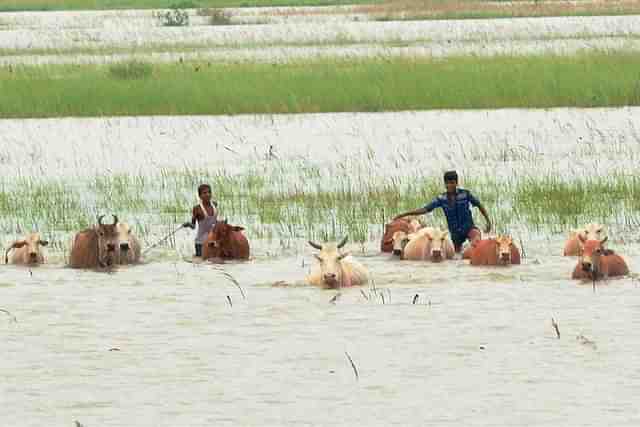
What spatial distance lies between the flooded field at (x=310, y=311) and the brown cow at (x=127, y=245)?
0.57ft

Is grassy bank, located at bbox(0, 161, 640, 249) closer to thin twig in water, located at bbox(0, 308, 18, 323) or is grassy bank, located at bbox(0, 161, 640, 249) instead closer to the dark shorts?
the dark shorts

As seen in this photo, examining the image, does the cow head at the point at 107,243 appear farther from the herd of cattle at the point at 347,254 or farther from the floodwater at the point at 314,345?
the floodwater at the point at 314,345

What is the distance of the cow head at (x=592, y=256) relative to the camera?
14.3 meters

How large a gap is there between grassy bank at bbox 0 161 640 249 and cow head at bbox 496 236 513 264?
235cm

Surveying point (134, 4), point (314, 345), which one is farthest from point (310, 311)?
point (134, 4)

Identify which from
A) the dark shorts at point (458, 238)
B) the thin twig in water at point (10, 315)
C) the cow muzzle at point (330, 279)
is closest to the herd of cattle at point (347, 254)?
the cow muzzle at point (330, 279)

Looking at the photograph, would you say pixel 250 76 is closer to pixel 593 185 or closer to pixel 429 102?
pixel 429 102

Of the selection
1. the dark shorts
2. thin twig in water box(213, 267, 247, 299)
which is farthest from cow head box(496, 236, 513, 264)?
thin twig in water box(213, 267, 247, 299)

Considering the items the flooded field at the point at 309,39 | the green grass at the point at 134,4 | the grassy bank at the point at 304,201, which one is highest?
the green grass at the point at 134,4

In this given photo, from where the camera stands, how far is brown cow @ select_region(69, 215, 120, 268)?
51.6ft

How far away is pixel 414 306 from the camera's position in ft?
45.1

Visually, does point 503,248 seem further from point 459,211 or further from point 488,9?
point 488,9

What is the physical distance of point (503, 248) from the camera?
1520 cm

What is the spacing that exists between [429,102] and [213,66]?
8841 millimetres
